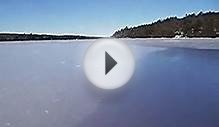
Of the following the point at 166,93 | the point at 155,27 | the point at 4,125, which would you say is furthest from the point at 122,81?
the point at 155,27

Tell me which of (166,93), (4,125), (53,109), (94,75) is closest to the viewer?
(4,125)

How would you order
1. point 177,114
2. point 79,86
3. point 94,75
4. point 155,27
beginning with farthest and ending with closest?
point 155,27, point 94,75, point 79,86, point 177,114

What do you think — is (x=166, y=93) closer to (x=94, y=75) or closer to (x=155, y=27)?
(x=94, y=75)

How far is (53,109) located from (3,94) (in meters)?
2.94

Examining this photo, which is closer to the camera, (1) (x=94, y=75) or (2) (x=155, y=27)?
(1) (x=94, y=75)

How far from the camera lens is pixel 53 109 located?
30.2 feet

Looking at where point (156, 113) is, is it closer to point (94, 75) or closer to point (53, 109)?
point (53, 109)

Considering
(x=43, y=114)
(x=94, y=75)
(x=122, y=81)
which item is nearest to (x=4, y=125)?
(x=43, y=114)

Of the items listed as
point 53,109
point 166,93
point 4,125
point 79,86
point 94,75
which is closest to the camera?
point 4,125

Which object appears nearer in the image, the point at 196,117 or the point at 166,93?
the point at 196,117

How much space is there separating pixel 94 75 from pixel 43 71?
2.98 metres

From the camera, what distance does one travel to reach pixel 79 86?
42.5ft

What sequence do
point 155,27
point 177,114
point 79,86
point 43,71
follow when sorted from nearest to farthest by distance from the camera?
point 177,114
point 79,86
point 43,71
point 155,27

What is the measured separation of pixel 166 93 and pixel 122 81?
9.87ft
